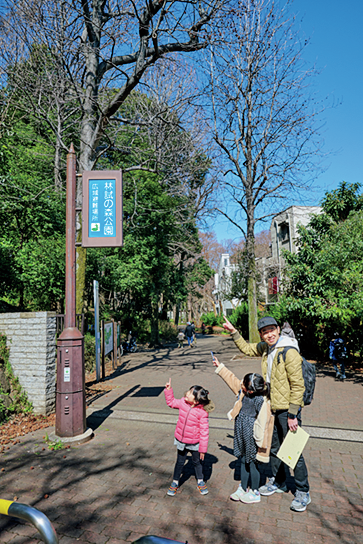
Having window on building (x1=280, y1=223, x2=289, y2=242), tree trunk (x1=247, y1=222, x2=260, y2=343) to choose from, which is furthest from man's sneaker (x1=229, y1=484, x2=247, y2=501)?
window on building (x1=280, y1=223, x2=289, y2=242)

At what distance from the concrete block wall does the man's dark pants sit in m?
4.75

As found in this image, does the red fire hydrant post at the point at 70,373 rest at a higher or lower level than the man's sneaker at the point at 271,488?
higher

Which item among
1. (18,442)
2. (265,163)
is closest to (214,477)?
(18,442)

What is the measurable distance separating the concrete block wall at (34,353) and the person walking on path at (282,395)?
448 centimetres

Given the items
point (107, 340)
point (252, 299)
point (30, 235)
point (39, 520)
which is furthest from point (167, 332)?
point (39, 520)

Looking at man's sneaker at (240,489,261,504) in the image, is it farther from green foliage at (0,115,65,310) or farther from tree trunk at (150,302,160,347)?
tree trunk at (150,302,160,347)

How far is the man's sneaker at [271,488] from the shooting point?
4.10m

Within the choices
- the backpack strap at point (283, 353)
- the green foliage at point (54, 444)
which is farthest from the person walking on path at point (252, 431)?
the green foliage at point (54, 444)

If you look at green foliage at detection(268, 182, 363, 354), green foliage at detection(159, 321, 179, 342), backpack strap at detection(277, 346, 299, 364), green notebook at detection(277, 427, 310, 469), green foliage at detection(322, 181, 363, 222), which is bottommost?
green foliage at detection(159, 321, 179, 342)

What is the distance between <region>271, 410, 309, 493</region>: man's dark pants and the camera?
148 inches

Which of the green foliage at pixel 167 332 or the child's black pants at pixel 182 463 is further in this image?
the green foliage at pixel 167 332

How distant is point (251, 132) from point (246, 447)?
647 inches

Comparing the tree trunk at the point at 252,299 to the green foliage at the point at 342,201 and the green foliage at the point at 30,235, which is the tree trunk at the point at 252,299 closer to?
the green foliage at the point at 342,201

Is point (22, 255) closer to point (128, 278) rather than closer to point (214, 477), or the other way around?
point (128, 278)
